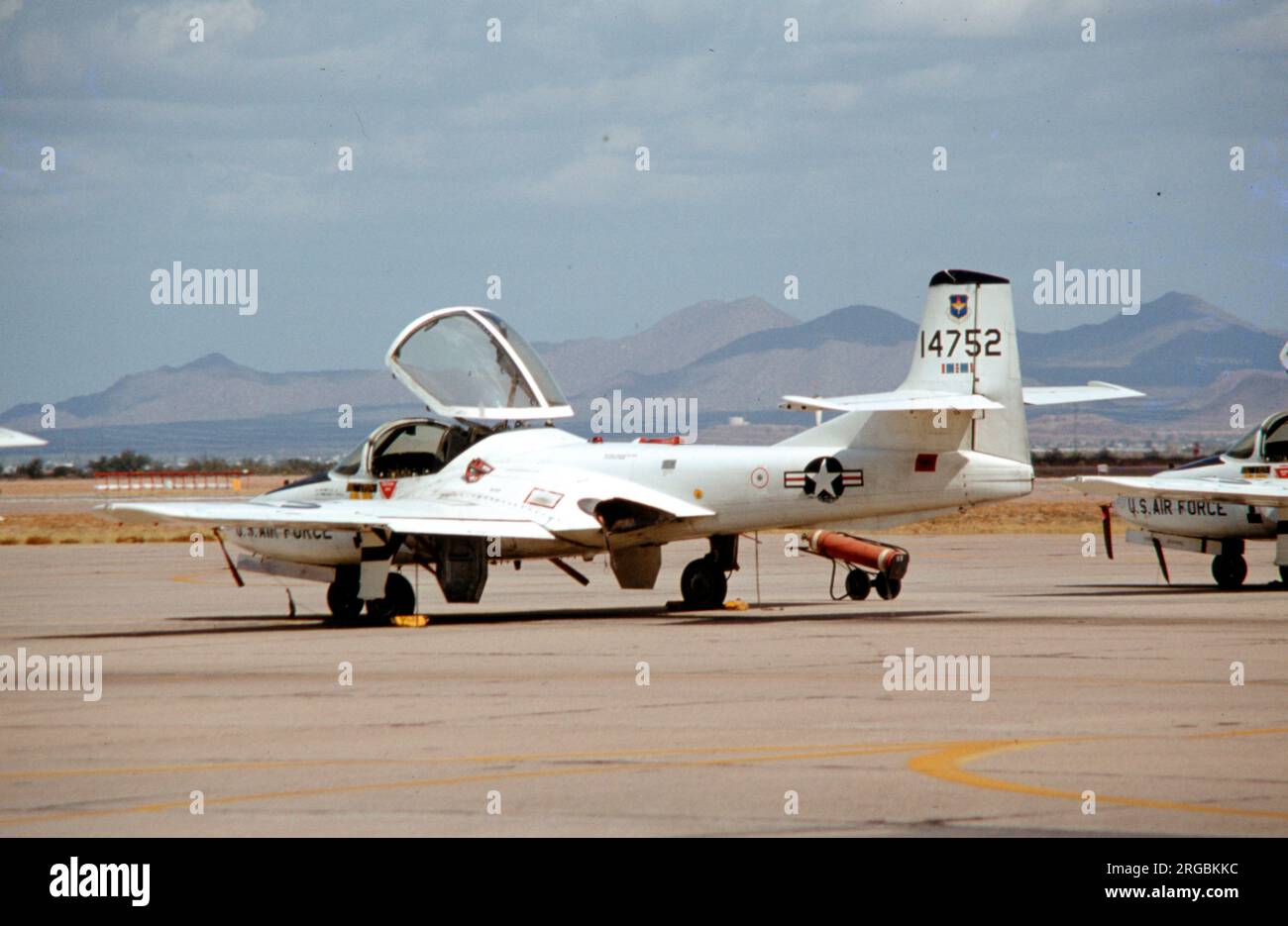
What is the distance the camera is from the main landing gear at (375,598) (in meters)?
23.7

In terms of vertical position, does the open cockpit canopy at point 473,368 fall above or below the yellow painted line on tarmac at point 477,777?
above

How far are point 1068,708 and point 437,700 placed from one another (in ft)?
16.7

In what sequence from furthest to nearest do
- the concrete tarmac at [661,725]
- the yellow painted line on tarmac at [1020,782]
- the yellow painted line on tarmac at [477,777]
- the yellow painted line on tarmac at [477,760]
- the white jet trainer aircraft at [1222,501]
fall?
the white jet trainer aircraft at [1222,501] → the yellow painted line on tarmac at [477,760] → the yellow painted line on tarmac at [477,777] → the concrete tarmac at [661,725] → the yellow painted line on tarmac at [1020,782]

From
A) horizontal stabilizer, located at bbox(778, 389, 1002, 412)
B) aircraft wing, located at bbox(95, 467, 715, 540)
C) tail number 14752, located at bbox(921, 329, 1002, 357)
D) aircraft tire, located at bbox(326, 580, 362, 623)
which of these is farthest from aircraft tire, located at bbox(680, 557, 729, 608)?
aircraft tire, located at bbox(326, 580, 362, 623)

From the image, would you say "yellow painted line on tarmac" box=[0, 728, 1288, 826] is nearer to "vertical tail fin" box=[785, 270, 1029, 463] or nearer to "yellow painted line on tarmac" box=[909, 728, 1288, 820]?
"yellow painted line on tarmac" box=[909, 728, 1288, 820]

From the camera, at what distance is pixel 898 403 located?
885 inches

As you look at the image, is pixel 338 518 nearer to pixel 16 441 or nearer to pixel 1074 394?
pixel 16 441

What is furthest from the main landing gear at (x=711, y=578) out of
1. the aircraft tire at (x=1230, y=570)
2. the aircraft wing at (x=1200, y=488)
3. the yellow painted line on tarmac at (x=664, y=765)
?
the yellow painted line on tarmac at (x=664, y=765)

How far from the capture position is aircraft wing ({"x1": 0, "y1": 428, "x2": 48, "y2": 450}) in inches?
729

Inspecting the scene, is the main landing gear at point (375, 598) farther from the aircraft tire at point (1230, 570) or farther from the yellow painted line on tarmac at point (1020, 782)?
the aircraft tire at point (1230, 570)
